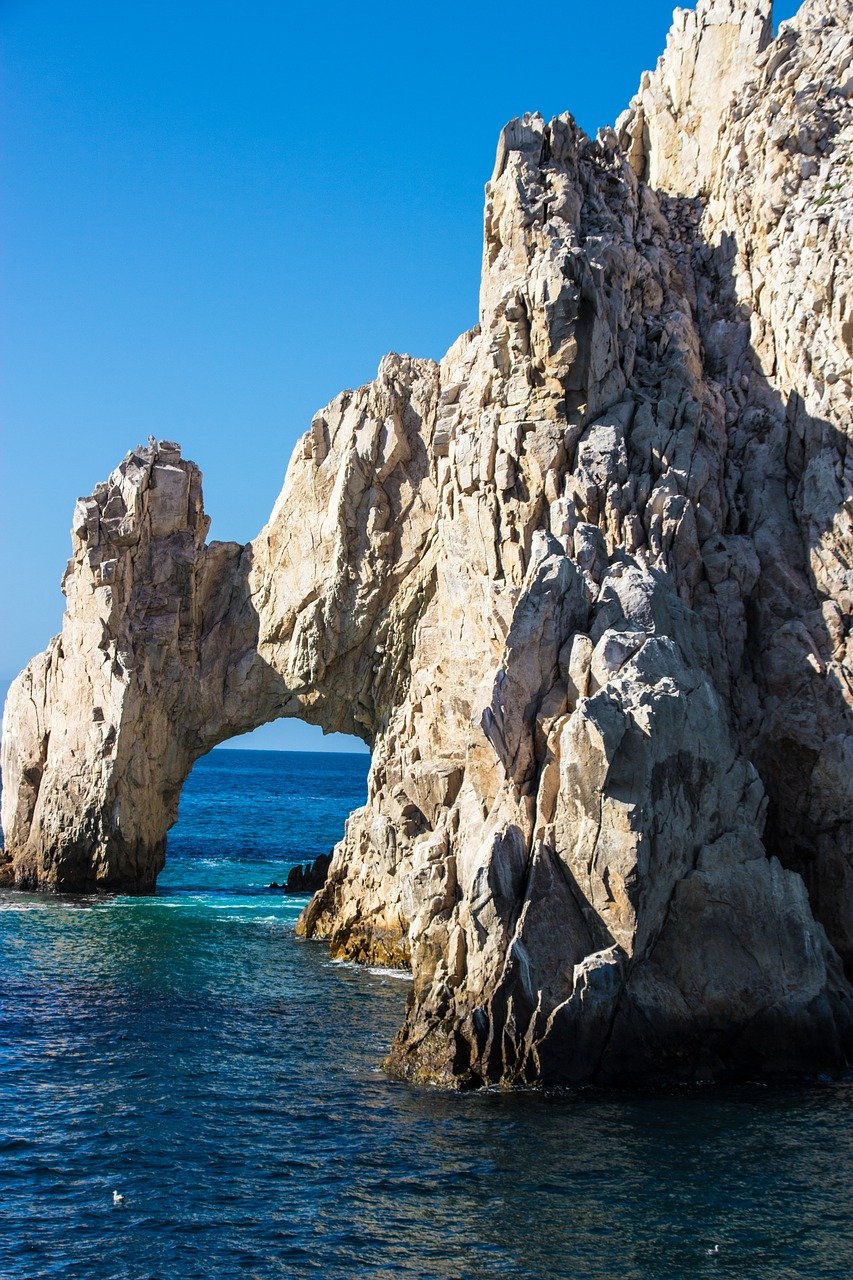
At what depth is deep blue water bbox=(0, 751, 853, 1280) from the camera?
20.8 m

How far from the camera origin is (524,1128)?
2609 cm

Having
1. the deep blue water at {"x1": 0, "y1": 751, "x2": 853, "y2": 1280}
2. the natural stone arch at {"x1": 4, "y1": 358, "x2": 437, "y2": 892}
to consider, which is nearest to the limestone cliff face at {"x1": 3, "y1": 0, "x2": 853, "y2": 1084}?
the natural stone arch at {"x1": 4, "y1": 358, "x2": 437, "y2": 892}

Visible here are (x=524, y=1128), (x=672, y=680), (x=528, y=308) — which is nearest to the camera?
(x=524, y=1128)

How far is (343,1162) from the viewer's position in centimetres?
2462

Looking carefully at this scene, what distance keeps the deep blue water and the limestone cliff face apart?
2.71 meters

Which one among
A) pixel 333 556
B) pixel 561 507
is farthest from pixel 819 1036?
pixel 333 556

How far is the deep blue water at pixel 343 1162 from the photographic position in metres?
20.8

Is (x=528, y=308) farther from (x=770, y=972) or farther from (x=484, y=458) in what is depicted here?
(x=770, y=972)

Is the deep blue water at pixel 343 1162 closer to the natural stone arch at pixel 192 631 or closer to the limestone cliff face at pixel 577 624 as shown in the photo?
the limestone cliff face at pixel 577 624

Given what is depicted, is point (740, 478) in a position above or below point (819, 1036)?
above

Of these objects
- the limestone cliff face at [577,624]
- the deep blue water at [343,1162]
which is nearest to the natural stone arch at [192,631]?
the limestone cliff face at [577,624]

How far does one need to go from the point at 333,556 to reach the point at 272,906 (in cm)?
1707

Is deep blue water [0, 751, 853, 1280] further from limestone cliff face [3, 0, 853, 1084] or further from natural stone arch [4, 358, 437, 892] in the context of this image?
natural stone arch [4, 358, 437, 892]

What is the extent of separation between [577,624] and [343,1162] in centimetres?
1557
